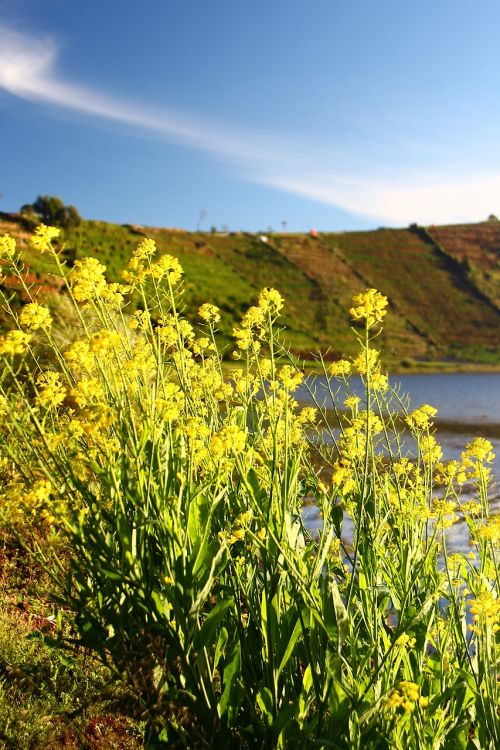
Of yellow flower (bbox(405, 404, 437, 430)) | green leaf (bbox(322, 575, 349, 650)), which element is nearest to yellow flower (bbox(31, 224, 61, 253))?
green leaf (bbox(322, 575, 349, 650))

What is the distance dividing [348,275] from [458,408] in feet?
186

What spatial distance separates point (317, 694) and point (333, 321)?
64321 mm

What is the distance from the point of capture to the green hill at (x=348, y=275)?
202 feet

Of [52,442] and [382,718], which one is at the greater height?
[52,442]

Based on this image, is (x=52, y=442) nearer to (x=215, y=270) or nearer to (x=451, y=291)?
(x=215, y=270)

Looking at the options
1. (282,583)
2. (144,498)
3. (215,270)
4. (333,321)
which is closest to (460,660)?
(282,583)

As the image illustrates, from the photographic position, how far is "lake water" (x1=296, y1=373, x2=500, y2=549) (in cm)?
958

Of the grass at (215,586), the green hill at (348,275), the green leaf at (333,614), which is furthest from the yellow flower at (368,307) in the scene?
the green hill at (348,275)

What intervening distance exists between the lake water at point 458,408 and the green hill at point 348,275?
51.4ft

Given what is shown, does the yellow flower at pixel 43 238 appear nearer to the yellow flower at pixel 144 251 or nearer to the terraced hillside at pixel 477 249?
the yellow flower at pixel 144 251

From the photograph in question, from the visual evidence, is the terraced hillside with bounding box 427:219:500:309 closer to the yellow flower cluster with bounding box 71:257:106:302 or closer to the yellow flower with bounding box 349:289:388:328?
the yellow flower with bounding box 349:289:388:328

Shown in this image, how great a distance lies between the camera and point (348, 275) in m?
80.2

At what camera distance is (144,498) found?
2.38m

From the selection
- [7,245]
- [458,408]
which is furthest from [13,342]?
[458,408]
